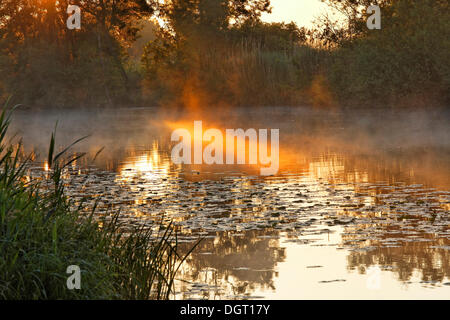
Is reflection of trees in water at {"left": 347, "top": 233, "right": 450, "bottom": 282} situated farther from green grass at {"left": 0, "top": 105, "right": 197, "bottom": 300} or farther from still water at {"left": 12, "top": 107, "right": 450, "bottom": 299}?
green grass at {"left": 0, "top": 105, "right": 197, "bottom": 300}

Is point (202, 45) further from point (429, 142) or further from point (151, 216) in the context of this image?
point (151, 216)

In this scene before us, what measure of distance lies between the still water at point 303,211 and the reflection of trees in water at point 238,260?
0.01 meters

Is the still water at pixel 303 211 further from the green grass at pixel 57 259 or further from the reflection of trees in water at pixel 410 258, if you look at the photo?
the green grass at pixel 57 259

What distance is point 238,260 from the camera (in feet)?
29.7

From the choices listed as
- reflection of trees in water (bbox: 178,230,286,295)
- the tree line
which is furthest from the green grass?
the tree line

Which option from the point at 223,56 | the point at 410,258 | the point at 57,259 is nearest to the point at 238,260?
the point at 410,258

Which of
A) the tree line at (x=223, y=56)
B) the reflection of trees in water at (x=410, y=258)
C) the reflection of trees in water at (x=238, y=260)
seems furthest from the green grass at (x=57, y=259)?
the tree line at (x=223, y=56)

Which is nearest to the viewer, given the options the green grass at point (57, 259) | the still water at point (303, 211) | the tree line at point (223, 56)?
the green grass at point (57, 259)

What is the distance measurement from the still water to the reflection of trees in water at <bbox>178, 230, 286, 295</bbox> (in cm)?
1

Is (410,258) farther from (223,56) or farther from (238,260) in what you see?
(223,56)

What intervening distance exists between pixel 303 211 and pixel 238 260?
10.2ft

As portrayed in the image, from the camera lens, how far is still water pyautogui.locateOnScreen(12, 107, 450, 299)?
8.07 meters

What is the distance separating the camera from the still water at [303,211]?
8070 millimetres

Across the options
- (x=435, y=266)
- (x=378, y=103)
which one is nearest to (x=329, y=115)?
(x=378, y=103)
